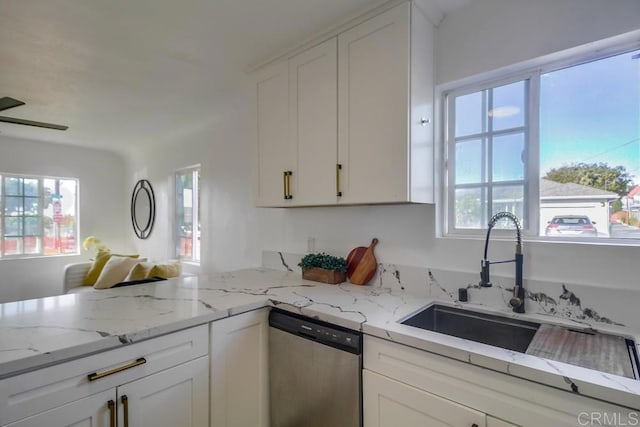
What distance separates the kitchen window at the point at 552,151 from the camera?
1274 mm

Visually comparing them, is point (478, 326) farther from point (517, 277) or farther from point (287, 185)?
point (287, 185)

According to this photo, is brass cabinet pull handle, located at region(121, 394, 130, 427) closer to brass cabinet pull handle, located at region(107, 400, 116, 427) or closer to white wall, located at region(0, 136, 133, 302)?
brass cabinet pull handle, located at region(107, 400, 116, 427)

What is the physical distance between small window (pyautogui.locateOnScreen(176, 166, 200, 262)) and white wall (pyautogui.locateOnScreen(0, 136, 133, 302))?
58.2 inches

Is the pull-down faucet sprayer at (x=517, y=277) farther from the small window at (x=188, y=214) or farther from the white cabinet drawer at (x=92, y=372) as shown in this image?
the small window at (x=188, y=214)

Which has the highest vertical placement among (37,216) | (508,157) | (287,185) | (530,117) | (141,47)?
(141,47)

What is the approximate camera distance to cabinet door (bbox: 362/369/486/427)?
1.03 meters

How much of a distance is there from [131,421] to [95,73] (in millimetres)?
2265

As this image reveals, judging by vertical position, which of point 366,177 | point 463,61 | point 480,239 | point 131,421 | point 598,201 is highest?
point 463,61

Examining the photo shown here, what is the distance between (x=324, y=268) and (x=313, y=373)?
672mm

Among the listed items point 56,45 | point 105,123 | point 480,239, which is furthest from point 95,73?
point 480,239

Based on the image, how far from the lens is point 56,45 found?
1892 mm

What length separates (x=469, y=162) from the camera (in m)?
1.66

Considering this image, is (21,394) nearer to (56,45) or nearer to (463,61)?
(56,45)

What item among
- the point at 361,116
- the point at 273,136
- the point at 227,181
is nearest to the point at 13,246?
the point at 227,181
